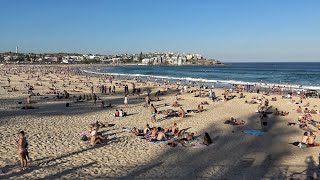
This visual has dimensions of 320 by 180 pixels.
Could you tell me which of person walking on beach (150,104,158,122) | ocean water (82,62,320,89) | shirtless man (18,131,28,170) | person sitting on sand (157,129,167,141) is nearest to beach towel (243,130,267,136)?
person sitting on sand (157,129,167,141)

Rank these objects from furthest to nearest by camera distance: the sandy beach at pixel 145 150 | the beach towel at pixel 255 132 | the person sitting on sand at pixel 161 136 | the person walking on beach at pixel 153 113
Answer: the person walking on beach at pixel 153 113, the beach towel at pixel 255 132, the person sitting on sand at pixel 161 136, the sandy beach at pixel 145 150

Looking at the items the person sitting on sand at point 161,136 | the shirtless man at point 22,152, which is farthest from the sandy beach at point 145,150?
the person sitting on sand at point 161,136

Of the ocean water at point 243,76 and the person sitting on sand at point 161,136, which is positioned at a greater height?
the person sitting on sand at point 161,136

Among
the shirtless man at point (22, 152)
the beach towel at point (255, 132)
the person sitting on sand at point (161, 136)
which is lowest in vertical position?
the beach towel at point (255, 132)

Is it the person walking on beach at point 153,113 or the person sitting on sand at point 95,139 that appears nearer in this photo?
the person sitting on sand at point 95,139

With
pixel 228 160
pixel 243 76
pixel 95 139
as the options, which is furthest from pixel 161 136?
pixel 243 76

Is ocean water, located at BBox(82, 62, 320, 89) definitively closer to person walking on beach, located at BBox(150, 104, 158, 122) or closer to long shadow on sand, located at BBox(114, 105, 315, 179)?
person walking on beach, located at BBox(150, 104, 158, 122)

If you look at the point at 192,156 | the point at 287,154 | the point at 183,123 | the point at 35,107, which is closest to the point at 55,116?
the point at 35,107

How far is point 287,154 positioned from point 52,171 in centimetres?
886

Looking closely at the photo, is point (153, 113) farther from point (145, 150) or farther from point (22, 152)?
point (22, 152)

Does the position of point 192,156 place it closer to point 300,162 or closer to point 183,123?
point 300,162

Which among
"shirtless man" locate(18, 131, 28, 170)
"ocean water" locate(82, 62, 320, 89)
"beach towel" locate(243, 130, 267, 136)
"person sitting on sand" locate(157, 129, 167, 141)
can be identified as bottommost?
"ocean water" locate(82, 62, 320, 89)

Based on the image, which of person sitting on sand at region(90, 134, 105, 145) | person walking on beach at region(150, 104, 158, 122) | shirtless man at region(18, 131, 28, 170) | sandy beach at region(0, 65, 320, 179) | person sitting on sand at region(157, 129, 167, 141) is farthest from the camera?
person walking on beach at region(150, 104, 158, 122)

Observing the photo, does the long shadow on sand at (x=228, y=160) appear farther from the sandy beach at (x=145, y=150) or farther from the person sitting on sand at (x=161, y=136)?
the person sitting on sand at (x=161, y=136)
